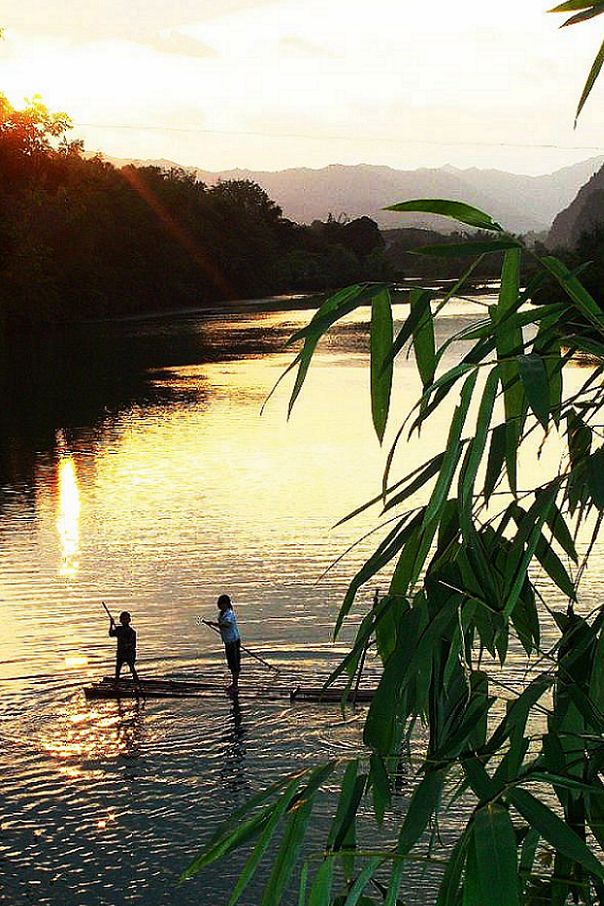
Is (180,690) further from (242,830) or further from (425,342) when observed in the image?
(242,830)

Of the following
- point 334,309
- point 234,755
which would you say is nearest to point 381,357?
point 334,309

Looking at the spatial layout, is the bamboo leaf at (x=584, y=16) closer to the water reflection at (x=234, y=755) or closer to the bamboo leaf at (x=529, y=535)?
the bamboo leaf at (x=529, y=535)

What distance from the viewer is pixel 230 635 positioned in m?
17.0

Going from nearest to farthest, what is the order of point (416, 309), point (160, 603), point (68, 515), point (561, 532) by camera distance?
point (416, 309), point (561, 532), point (160, 603), point (68, 515)

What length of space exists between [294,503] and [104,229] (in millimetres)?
83179

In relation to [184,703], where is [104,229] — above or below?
above

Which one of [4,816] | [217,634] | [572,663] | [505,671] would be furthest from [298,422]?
[572,663]

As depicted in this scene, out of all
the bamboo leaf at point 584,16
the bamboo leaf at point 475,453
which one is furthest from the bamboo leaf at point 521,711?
the bamboo leaf at point 584,16

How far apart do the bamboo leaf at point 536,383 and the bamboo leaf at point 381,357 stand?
632 millimetres

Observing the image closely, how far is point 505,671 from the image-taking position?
1761cm

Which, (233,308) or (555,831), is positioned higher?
(555,831)

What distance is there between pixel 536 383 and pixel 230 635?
13.9 meters

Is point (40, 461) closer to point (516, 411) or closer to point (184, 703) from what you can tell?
point (184, 703)

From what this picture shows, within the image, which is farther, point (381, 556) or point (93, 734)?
point (93, 734)
